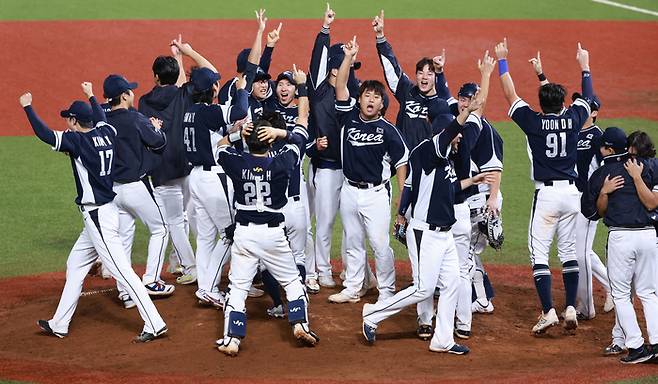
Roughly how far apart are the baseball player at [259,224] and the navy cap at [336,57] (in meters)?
1.71

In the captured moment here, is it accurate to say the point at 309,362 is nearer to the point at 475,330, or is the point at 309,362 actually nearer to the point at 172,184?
the point at 475,330

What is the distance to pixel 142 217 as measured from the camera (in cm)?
866

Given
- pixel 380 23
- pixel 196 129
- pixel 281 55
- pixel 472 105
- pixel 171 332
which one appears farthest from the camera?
pixel 281 55

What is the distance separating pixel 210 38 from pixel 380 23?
10.8 metres

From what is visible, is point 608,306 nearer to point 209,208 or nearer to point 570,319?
point 570,319

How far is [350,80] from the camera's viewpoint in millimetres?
9219

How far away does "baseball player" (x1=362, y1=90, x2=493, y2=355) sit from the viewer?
7469mm

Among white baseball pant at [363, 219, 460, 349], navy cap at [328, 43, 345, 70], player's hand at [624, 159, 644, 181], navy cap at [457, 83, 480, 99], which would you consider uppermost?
navy cap at [328, 43, 345, 70]

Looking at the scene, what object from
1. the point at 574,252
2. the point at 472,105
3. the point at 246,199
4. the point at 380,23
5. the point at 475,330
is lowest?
the point at 475,330

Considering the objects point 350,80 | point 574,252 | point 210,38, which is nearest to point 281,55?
point 210,38

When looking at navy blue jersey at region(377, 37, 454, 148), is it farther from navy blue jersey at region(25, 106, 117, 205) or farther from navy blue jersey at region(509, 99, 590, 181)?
navy blue jersey at region(25, 106, 117, 205)

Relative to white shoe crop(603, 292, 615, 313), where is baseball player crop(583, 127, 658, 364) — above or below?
above

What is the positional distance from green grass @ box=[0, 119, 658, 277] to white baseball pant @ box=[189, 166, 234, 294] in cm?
201

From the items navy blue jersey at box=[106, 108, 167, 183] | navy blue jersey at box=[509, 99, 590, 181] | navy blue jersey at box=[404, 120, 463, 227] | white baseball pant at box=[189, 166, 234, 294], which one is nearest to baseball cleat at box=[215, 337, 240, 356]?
white baseball pant at box=[189, 166, 234, 294]
